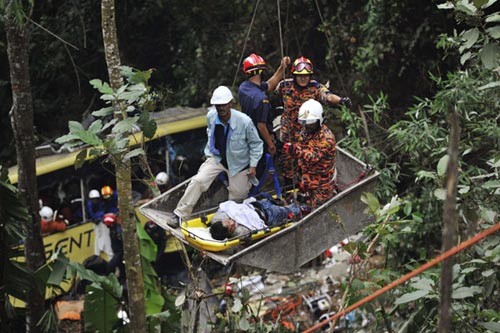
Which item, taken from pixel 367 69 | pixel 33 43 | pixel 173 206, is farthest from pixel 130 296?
pixel 33 43

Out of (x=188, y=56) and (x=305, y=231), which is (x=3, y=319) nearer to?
(x=305, y=231)

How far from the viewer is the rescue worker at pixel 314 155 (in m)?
7.48

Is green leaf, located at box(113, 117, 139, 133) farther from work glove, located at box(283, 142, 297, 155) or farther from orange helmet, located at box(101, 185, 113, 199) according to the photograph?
orange helmet, located at box(101, 185, 113, 199)

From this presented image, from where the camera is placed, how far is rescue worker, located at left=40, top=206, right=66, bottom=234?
11.9m

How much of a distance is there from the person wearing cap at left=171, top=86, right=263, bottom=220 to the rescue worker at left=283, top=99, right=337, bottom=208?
1.27 ft

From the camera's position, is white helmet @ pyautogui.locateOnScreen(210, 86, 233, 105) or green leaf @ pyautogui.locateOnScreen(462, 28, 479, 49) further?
white helmet @ pyautogui.locateOnScreen(210, 86, 233, 105)

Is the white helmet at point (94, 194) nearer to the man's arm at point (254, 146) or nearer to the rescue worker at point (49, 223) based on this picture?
the rescue worker at point (49, 223)

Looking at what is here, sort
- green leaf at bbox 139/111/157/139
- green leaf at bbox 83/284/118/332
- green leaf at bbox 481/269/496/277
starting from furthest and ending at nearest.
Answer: green leaf at bbox 83/284/118/332 → green leaf at bbox 139/111/157/139 → green leaf at bbox 481/269/496/277

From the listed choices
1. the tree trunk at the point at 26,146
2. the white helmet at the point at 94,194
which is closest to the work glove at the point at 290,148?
the tree trunk at the point at 26,146

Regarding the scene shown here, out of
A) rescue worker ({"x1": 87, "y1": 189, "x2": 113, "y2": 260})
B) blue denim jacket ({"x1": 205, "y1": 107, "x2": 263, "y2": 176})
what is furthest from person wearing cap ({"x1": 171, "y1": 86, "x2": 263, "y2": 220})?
rescue worker ({"x1": 87, "y1": 189, "x2": 113, "y2": 260})

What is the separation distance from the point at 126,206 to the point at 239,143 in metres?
1.24

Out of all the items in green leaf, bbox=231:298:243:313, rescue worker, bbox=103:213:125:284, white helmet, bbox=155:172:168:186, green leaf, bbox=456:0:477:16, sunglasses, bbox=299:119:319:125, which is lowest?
rescue worker, bbox=103:213:125:284

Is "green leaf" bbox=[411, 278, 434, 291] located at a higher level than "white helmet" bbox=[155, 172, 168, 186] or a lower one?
higher

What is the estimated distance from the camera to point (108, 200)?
12500 mm
